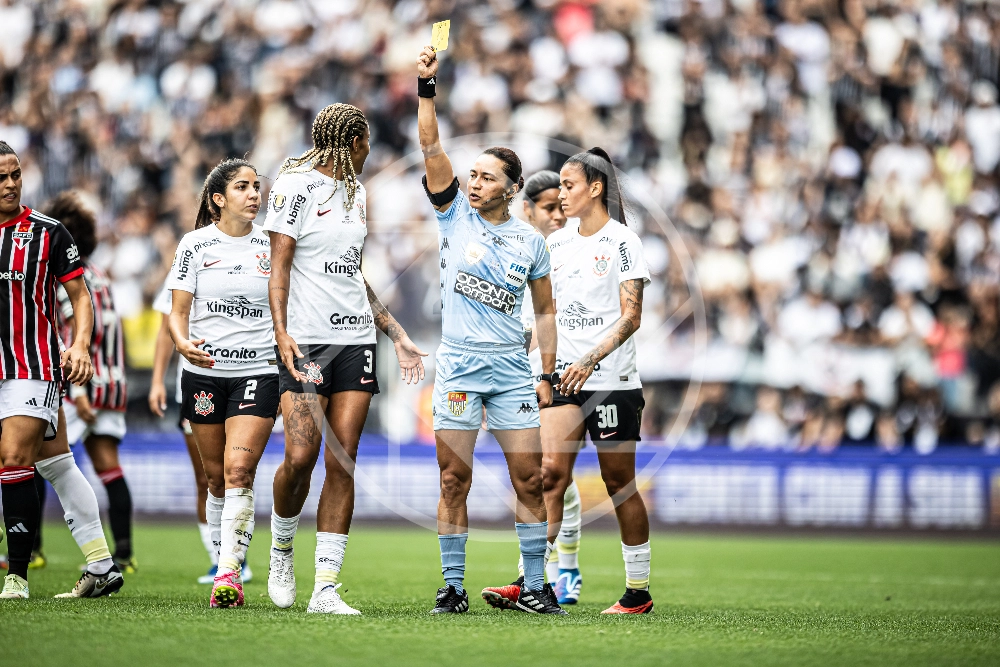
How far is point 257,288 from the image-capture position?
757 cm

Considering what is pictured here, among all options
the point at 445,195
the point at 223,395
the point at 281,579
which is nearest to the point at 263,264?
the point at 223,395

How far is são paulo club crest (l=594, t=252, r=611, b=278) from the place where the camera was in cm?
787

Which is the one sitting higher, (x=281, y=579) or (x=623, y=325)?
(x=623, y=325)

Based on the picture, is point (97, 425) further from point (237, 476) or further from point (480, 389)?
point (480, 389)

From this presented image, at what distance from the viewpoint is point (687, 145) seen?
63.0 feet

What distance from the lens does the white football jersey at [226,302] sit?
752 cm

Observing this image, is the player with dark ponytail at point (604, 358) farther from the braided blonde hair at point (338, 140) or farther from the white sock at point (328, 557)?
the white sock at point (328, 557)

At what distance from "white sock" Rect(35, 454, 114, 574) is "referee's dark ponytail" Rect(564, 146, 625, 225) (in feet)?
12.2

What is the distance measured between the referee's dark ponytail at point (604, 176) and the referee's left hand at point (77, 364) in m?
3.22

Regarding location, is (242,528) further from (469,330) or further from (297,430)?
(469,330)

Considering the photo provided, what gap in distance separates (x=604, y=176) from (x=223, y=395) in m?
2.83

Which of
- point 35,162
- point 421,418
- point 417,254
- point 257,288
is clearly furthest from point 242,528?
point 35,162

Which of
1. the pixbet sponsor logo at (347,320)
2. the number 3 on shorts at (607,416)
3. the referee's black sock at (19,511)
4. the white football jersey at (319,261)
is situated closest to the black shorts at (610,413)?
the number 3 on shorts at (607,416)

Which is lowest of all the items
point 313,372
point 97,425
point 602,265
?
point 97,425
